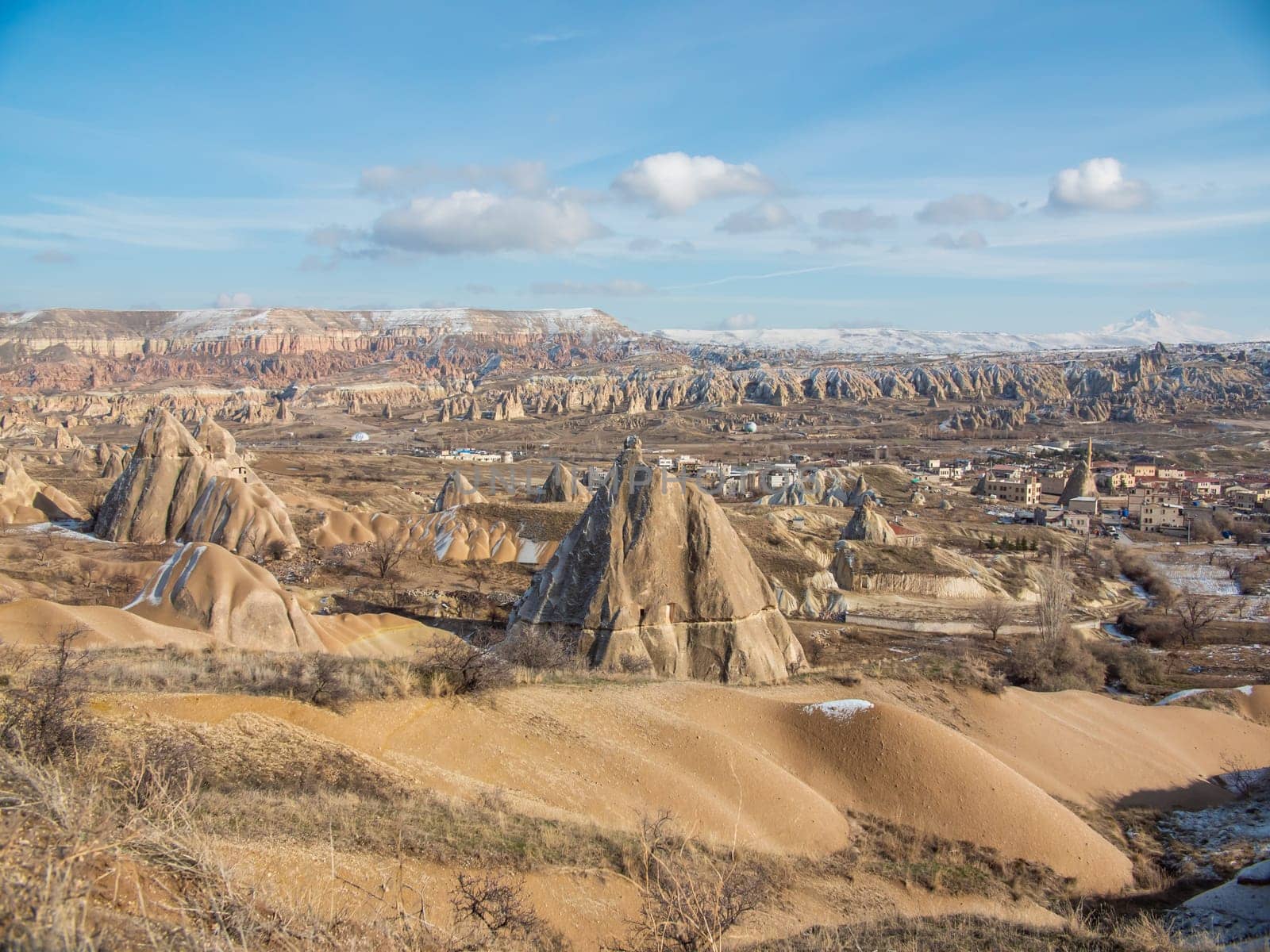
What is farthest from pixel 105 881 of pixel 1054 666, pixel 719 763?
pixel 1054 666

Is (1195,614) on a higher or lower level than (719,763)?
lower

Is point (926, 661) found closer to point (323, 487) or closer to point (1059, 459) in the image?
point (323, 487)

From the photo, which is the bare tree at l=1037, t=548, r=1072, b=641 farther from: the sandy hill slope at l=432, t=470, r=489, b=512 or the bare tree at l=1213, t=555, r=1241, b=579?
the sandy hill slope at l=432, t=470, r=489, b=512

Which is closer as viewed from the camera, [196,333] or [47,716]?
[47,716]

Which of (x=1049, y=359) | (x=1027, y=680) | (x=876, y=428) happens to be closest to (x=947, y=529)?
(x=1027, y=680)

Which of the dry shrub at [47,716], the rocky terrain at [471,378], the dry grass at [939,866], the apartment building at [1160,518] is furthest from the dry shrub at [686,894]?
the rocky terrain at [471,378]

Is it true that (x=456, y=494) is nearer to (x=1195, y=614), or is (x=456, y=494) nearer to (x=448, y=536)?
(x=448, y=536)
